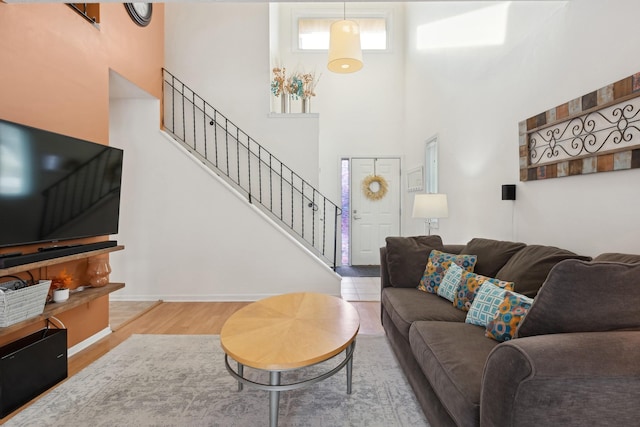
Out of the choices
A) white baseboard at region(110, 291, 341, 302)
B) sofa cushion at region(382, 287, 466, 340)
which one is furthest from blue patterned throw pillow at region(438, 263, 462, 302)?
white baseboard at region(110, 291, 341, 302)

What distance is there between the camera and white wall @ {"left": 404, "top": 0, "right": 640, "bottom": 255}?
5.85 feet

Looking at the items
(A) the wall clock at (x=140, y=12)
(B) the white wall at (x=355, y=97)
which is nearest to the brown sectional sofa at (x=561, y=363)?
(A) the wall clock at (x=140, y=12)

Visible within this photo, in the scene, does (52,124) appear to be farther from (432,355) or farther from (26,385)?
(432,355)

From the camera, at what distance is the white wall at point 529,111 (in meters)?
1.78

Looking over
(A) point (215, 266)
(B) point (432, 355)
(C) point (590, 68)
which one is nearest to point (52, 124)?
(A) point (215, 266)

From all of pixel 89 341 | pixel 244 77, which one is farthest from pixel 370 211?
pixel 89 341

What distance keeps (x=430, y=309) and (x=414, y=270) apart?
0.67 meters

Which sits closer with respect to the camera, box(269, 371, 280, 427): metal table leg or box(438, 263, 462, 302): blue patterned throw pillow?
box(269, 371, 280, 427): metal table leg

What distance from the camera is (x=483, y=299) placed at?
191cm

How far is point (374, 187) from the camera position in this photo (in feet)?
20.7

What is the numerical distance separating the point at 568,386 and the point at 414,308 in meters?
1.23

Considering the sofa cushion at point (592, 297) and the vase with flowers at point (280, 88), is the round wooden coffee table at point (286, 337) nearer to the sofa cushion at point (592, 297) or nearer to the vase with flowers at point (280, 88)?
the sofa cushion at point (592, 297)

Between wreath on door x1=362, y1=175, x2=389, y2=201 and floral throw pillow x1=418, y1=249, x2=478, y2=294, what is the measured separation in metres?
3.57

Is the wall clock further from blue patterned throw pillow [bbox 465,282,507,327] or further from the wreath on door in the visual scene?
blue patterned throw pillow [bbox 465,282,507,327]
